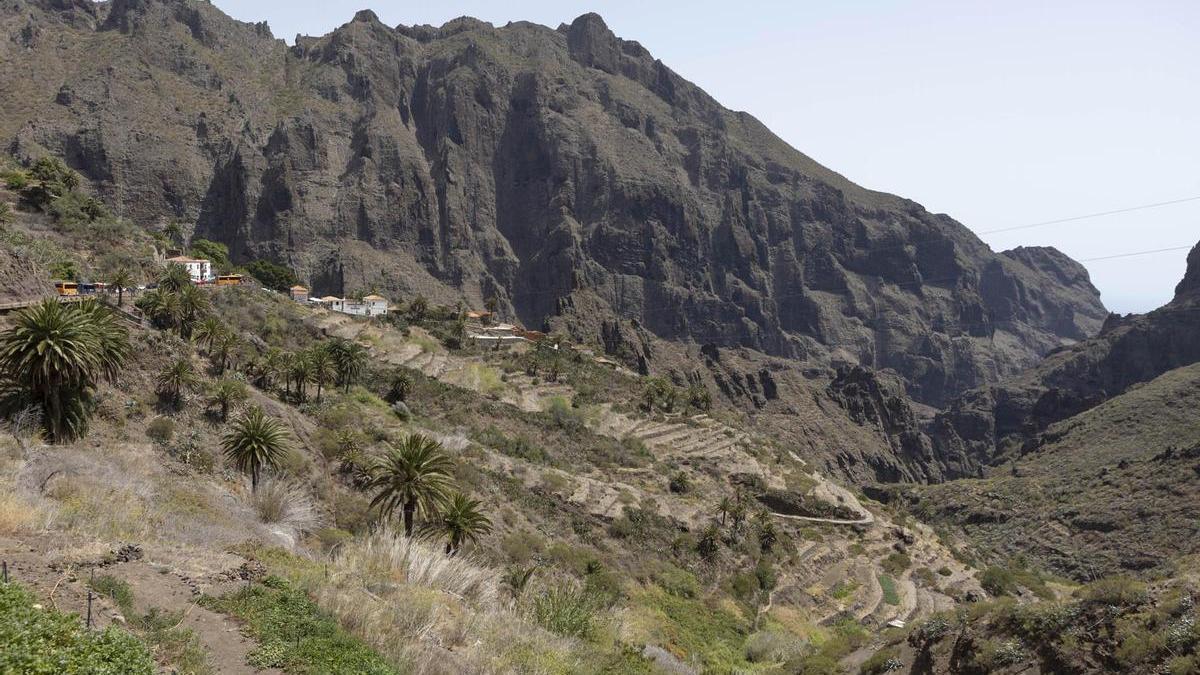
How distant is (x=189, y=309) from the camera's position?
54.0m

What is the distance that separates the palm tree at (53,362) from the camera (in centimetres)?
2659

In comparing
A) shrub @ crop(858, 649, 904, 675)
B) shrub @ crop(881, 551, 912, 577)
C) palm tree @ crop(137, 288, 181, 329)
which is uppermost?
palm tree @ crop(137, 288, 181, 329)

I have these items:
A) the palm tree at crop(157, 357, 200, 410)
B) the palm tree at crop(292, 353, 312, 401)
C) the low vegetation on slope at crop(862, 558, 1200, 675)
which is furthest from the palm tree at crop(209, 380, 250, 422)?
the low vegetation on slope at crop(862, 558, 1200, 675)

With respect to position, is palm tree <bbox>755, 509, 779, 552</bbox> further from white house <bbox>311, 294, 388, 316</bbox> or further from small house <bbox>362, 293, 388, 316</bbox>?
small house <bbox>362, 293, 388, 316</bbox>

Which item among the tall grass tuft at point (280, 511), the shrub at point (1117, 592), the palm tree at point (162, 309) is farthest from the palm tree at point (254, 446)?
the shrub at point (1117, 592)

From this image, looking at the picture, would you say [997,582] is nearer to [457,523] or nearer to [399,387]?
[457,523]

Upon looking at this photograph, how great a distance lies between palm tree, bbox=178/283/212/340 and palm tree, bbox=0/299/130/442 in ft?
79.3

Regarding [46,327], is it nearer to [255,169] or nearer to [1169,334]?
[255,169]

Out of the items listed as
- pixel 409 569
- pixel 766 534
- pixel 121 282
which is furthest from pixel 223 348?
pixel 766 534

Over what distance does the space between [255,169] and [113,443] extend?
589 ft

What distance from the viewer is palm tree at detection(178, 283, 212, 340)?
52.8 m

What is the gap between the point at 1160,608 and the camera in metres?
22.9

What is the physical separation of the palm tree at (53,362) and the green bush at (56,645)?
19976mm

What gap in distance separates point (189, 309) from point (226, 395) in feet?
56.3
